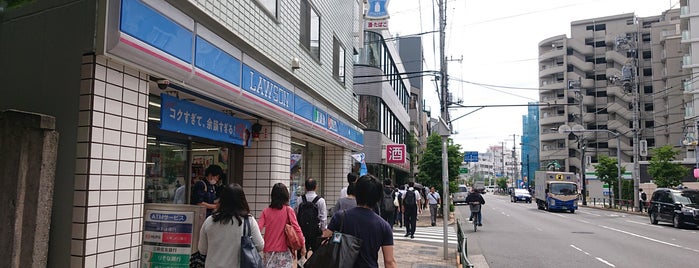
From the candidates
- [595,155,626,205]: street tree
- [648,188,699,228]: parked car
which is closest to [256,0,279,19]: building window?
[648,188,699,228]: parked car

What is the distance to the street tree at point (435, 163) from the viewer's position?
26.2 meters

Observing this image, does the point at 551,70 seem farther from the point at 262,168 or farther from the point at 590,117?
the point at 262,168

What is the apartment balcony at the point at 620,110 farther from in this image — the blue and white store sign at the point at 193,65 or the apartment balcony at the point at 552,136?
the blue and white store sign at the point at 193,65

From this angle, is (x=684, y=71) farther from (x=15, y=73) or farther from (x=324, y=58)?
(x=15, y=73)

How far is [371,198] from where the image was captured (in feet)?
13.7

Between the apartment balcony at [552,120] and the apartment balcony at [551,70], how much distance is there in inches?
271

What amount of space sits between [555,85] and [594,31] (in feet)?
31.9

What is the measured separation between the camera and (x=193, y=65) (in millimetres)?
5703

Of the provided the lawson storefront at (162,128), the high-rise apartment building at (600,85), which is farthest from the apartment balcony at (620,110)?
the lawson storefront at (162,128)

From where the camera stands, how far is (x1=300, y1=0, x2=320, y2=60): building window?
442 inches

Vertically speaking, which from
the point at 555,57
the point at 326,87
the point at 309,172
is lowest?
the point at 309,172

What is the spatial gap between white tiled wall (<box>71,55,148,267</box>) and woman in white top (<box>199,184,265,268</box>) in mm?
871

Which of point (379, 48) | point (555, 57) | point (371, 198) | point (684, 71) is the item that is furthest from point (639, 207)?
point (555, 57)

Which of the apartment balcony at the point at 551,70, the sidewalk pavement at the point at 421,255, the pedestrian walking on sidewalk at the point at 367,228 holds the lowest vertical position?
the sidewalk pavement at the point at 421,255
